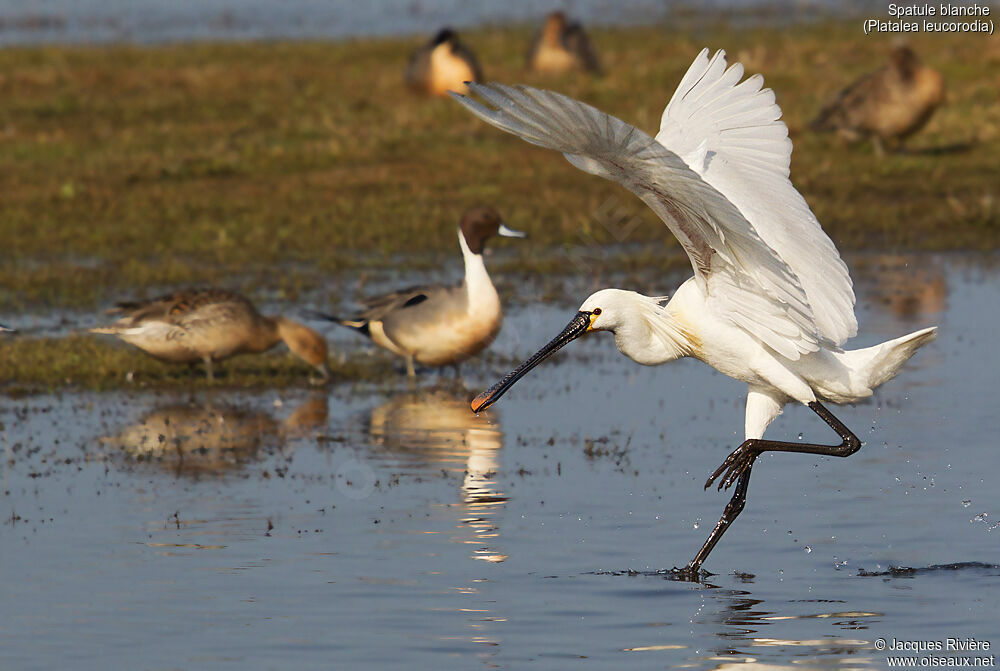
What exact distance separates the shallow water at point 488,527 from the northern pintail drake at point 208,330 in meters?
0.35

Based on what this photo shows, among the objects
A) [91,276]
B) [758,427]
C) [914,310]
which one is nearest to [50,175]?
[91,276]

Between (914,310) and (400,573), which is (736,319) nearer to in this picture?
(400,573)

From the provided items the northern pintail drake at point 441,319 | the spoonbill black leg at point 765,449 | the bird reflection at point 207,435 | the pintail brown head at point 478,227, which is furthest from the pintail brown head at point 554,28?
the spoonbill black leg at point 765,449

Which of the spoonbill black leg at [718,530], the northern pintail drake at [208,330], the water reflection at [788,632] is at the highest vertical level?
the northern pintail drake at [208,330]

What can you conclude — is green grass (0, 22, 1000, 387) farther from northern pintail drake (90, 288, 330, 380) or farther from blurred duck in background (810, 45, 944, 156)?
northern pintail drake (90, 288, 330, 380)

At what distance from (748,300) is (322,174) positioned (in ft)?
38.1

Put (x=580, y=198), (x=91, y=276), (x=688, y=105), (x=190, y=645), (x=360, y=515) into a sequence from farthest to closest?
(x=580, y=198) < (x=91, y=276) < (x=360, y=515) < (x=688, y=105) < (x=190, y=645)

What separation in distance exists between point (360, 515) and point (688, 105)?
2426 millimetres

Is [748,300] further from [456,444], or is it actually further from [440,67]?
[440,67]

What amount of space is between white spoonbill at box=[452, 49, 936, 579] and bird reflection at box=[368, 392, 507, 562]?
0.78 meters

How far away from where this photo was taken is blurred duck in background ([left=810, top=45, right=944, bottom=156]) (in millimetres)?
17906

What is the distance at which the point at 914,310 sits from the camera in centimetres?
1247

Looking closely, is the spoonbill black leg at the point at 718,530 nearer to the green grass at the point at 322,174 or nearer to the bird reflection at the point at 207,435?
the bird reflection at the point at 207,435

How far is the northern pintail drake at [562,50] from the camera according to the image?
76.3ft
